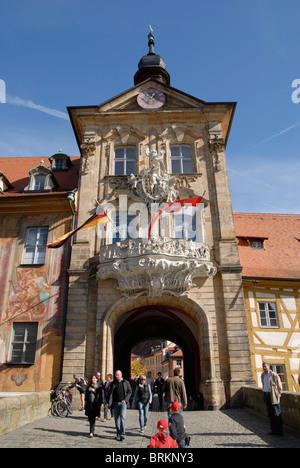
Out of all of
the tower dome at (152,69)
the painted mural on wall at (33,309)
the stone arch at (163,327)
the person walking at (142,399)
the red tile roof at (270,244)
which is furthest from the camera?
the tower dome at (152,69)

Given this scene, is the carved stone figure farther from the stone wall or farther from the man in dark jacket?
the man in dark jacket

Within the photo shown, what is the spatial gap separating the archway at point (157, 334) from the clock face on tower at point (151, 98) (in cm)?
1117

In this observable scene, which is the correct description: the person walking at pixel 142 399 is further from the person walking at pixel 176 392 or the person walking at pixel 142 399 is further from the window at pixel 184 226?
the window at pixel 184 226

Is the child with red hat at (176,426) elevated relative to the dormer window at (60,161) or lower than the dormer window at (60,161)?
lower

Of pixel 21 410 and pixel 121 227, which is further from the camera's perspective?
pixel 121 227

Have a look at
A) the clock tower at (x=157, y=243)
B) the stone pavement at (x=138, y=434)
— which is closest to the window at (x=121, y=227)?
the clock tower at (x=157, y=243)

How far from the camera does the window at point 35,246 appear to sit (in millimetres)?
16406

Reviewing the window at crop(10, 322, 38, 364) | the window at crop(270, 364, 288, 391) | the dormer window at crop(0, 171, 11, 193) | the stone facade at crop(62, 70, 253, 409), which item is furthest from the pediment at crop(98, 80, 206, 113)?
the window at crop(270, 364, 288, 391)

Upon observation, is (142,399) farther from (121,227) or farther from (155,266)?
(121,227)

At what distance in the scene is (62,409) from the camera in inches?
464

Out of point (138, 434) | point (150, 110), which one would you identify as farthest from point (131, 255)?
point (150, 110)

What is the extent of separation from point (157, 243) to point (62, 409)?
695 cm
